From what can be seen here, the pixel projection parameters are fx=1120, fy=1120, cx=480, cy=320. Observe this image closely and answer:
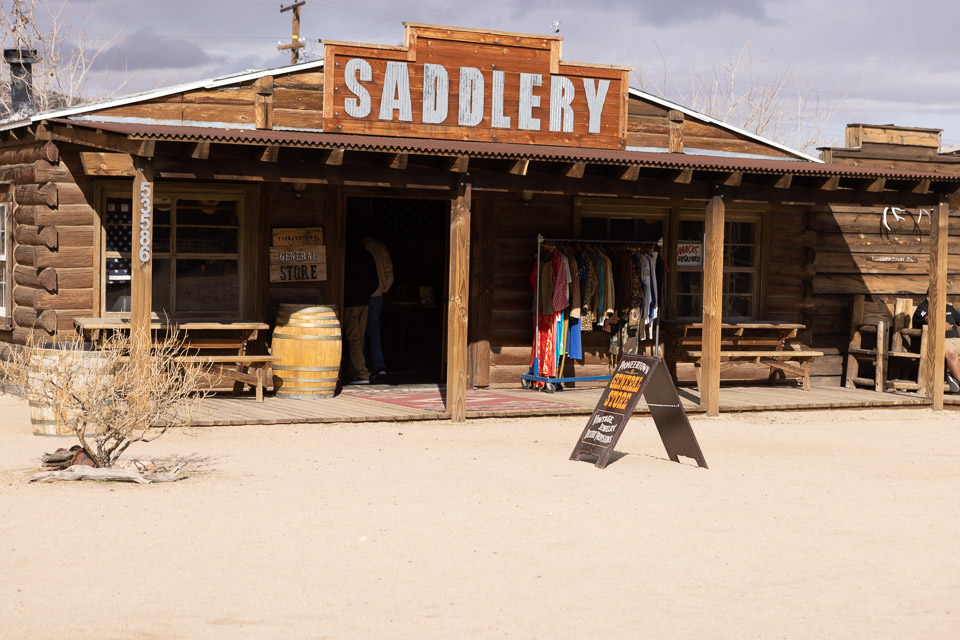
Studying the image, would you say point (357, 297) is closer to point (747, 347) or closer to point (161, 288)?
point (161, 288)

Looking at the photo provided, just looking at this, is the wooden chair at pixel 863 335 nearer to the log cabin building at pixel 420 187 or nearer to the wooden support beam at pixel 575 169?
the log cabin building at pixel 420 187

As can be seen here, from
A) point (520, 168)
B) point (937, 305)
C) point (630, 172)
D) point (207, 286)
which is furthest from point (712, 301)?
point (207, 286)

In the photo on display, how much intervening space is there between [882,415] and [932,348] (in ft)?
3.67

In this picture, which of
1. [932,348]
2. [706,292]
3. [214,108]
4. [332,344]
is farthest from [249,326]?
[932,348]

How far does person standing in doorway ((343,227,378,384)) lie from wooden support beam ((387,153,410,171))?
109 inches

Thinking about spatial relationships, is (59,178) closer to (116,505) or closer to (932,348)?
(116,505)

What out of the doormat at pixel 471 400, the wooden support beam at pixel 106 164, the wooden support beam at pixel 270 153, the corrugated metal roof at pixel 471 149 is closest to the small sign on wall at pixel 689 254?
the corrugated metal roof at pixel 471 149

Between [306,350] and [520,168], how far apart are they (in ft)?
9.35

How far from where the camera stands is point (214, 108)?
11625mm

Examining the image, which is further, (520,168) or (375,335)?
(375,335)

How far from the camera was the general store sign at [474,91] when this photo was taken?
38.7 ft

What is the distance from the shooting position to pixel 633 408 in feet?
27.4

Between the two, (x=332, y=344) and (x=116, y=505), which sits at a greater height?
(x=332, y=344)

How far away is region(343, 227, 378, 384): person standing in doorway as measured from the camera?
505 inches
